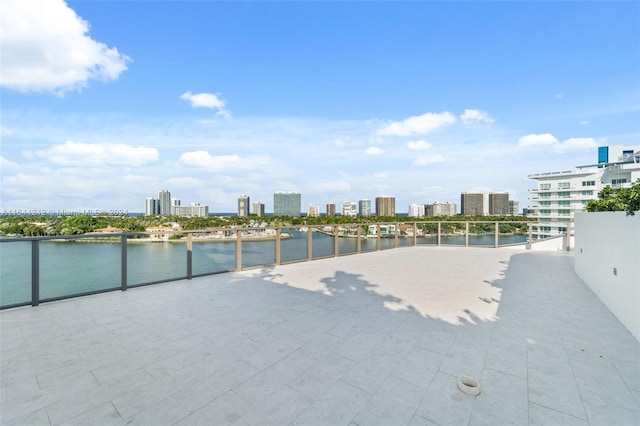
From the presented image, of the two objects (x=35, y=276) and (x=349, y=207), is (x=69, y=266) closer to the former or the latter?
(x=35, y=276)

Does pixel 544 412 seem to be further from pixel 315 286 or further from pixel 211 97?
pixel 211 97

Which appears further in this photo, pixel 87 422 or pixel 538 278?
pixel 538 278

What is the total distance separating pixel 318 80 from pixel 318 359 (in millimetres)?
12881

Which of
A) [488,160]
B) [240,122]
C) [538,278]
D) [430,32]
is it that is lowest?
[538,278]

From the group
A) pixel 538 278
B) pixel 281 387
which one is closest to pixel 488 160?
pixel 538 278

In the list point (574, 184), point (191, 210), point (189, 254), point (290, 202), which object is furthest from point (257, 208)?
point (189, 254)

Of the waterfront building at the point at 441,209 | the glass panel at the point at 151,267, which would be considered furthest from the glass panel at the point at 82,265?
the waterfront building at the point at 441,209

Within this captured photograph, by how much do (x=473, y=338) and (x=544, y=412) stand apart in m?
1.03

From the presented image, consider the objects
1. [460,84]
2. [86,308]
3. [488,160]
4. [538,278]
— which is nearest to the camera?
[86,308]

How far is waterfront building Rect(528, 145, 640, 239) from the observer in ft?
143

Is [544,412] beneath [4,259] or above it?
beneath

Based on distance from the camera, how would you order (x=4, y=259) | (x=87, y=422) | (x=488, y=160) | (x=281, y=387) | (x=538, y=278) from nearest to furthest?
(x=87, y=422) → (x=281, y=387) → (x=4, y=259) → (x=538, y=278) → (x=488, y=160)

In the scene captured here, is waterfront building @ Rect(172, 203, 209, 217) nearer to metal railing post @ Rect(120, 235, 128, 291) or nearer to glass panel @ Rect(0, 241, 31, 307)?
glass panel @ Rect(0, 241, 31, 307)

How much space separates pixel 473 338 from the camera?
261 centimetres
